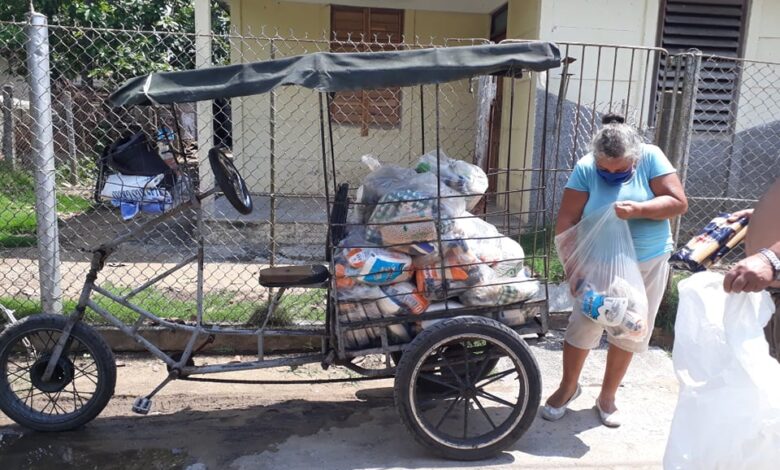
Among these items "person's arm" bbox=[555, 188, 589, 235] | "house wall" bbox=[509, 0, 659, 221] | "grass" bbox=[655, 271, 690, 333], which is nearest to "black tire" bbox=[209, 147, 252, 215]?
"person's arm" bbox=[555, 188, 589, 235]

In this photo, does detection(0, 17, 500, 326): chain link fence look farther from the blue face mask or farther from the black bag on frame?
the blue face mask

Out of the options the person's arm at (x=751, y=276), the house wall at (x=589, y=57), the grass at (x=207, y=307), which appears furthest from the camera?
the house wall at (x=589, y=57)

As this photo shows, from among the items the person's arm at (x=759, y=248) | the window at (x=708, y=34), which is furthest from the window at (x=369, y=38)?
the person's arm at (x=759, y=248)

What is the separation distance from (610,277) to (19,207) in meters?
7.27

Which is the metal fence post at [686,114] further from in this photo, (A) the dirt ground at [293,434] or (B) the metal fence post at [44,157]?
(B) the metal fence post at [44,157]

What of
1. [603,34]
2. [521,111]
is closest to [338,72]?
[603,34]

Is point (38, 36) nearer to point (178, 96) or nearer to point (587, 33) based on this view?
point (178, 96)

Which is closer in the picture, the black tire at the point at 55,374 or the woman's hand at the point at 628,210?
the woman's hand at the point at 628,210

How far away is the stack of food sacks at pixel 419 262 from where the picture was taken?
317 cm

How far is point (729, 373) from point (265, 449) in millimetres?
2175

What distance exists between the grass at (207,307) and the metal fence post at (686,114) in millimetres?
2738

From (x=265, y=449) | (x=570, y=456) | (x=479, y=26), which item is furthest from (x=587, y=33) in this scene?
(x=265, y=449)

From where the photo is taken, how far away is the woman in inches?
128

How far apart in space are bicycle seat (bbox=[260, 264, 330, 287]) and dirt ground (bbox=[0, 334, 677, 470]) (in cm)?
82
